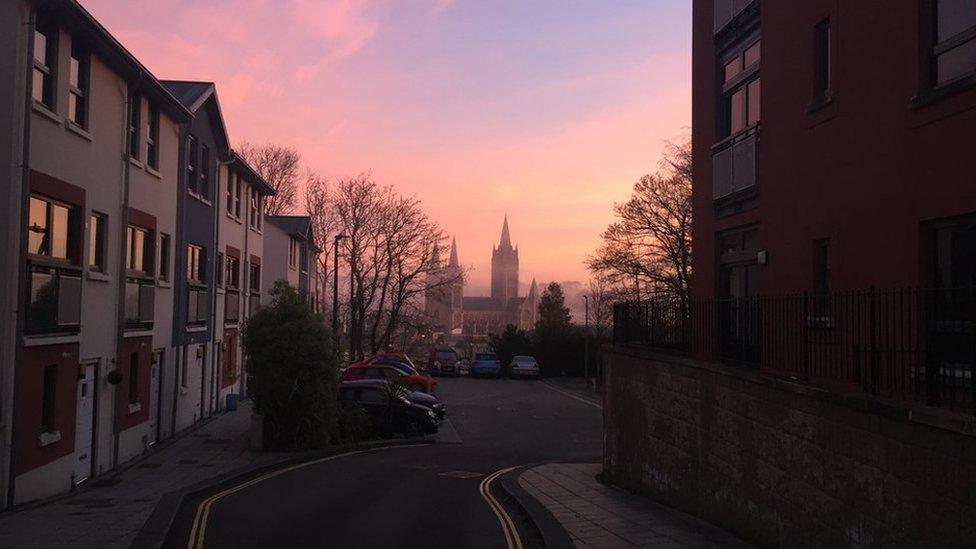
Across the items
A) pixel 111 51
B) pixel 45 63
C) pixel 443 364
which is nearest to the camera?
pixel 45 63

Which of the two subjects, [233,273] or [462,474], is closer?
[462,474]

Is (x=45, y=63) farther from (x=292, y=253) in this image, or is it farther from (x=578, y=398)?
(x=578, y=398)

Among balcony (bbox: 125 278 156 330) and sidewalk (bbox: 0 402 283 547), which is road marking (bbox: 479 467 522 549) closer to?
sidewalk (bbox: 0 402 283 547)

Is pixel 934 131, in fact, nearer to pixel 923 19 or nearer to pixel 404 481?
pixel 923 19

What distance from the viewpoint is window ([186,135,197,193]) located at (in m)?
23.1

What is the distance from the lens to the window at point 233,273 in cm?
2930

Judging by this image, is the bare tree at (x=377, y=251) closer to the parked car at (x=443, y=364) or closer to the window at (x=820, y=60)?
the parked car at (x=443, y=364)

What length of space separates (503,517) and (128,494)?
6788mm

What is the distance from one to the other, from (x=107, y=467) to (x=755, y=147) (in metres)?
14.5

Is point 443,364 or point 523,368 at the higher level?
point 443,364

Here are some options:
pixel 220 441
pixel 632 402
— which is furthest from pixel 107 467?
pixel 632 402

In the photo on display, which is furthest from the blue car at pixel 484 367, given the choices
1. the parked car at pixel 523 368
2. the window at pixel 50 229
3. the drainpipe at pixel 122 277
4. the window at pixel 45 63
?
the window at pixel 45 63

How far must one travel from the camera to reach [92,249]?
16.3 m

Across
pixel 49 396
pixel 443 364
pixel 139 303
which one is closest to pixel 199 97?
pixel 139 303
